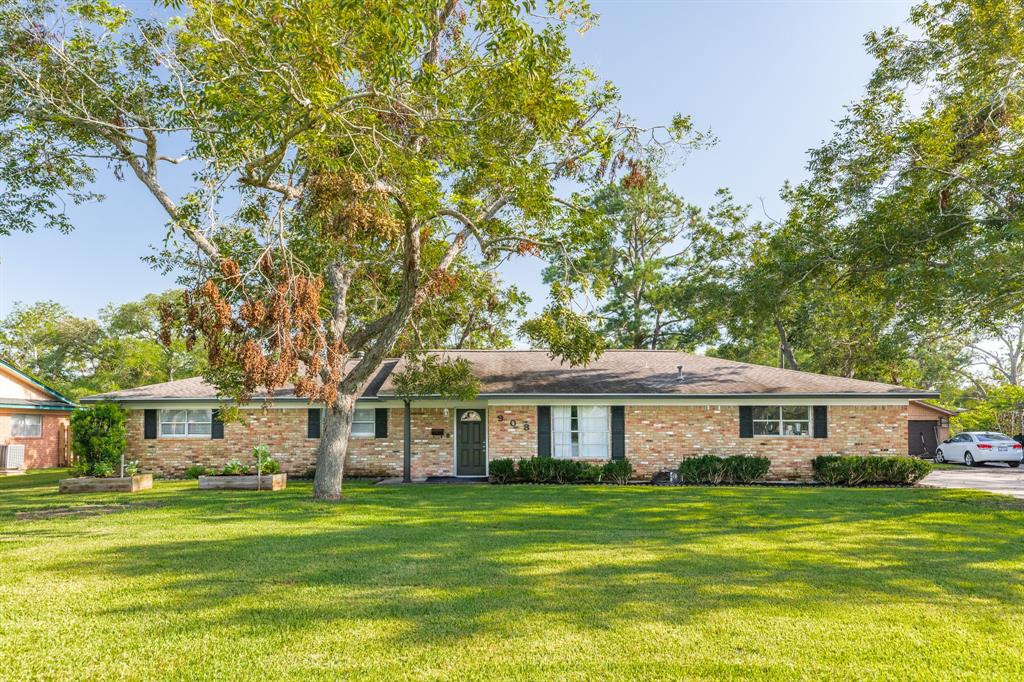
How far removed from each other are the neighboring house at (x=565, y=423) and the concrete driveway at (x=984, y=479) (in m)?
2.00

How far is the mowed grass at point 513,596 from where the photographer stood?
4.19m

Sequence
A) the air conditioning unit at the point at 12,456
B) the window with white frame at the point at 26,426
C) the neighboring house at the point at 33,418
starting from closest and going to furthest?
the air conditioning unit at the point at 12,456 → the neighboring house at the point at 33,418 → the window with white frame at the point at 26,426

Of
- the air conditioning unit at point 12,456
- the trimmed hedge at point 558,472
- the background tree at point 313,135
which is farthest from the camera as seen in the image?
the air conditioning unit at point 12,456

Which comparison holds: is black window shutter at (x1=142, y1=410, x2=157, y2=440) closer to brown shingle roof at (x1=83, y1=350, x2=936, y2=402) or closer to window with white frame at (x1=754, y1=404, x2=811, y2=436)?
brown shingle roof at (x1=83, y1=350, x2=936, y2=402)

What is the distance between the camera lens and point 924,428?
2780cm

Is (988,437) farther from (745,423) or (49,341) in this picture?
(49,341)

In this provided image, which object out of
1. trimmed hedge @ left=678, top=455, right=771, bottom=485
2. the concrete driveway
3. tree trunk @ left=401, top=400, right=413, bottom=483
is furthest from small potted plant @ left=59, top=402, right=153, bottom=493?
the concrete driveway

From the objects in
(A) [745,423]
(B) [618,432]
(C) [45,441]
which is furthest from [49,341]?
(A) [745,423]

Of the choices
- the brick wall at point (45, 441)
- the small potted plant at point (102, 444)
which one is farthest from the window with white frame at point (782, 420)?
the brick wall at point (45, 441)

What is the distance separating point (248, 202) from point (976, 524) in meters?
13.9

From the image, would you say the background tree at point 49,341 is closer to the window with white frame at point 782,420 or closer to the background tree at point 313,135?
the background tree at point 313,135

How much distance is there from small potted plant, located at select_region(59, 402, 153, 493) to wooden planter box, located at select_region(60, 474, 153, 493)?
Result: 3cm

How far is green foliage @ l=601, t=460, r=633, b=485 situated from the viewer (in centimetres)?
1595

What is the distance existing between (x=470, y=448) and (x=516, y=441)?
1.50 meters
